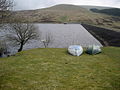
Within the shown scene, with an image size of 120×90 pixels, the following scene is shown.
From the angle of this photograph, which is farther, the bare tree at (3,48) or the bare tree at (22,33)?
the bare tree at (3,48)

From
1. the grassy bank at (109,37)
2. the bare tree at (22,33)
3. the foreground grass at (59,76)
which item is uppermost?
the bare tree at (22,33)

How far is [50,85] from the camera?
15328 millimetres

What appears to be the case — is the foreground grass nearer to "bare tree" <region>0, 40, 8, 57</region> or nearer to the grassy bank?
"bare tree" <region>0, 40, 8, 57</region>

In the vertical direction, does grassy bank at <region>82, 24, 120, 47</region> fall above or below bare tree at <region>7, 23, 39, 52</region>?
below

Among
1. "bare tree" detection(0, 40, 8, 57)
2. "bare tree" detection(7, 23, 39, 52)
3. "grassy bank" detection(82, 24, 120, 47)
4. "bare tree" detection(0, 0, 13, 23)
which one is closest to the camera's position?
"bare tree" detection(0, 0, 13, 23)

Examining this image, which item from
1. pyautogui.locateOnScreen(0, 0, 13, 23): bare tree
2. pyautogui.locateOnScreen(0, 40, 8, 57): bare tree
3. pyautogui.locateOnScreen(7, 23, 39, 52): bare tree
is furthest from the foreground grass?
pyautogui.locateOnScreen(0, 40, 8, 57): bare tree

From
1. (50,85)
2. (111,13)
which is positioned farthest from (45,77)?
(111,13)

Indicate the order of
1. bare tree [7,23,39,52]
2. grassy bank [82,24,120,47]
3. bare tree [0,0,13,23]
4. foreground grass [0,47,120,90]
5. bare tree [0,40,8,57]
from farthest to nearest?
A: grassy bank [82,24,120,47]
bare tree [0,40,8,57]
bare tree [7,23,39,52]
bare tree [0,0,13,23]
foreground grass [0,47,120,90]

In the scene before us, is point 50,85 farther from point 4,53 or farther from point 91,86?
point 4,53

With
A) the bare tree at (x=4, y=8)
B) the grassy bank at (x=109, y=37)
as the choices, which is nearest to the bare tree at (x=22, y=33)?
the bare tree at (x=4, y=8)

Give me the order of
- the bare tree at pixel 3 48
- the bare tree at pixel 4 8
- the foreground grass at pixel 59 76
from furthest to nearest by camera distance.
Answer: the bare tree at pixel 3 48 < the bare tree at pixel 4 8 < the foreground grass at pixel 59 76

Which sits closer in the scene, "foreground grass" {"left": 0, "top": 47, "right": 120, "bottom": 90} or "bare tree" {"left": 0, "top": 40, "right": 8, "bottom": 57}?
"foreground grass" {"left": 0, "top": 47, "right": 120, "bottom": 90}

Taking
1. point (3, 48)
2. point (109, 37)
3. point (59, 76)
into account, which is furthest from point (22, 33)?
point (109, 37)

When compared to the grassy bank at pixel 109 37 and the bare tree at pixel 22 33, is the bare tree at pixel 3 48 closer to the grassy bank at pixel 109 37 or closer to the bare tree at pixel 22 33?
the bare tree at pixel 22 33
